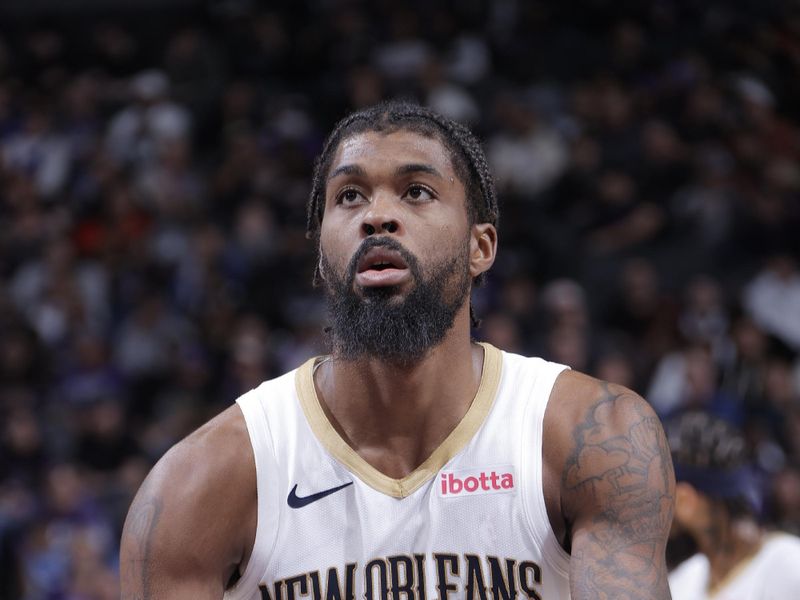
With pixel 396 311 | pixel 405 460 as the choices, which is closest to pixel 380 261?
pixel 396 311

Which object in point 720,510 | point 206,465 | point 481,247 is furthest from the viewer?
point 720,510

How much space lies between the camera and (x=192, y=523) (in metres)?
2.84

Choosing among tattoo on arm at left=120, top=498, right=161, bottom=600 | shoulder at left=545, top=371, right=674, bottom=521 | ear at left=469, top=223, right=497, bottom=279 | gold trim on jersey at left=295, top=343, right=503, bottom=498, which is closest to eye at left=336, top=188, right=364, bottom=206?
ear at left=469, top=223, right=497, bottom=279

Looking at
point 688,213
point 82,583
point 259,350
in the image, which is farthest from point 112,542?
point 688,213

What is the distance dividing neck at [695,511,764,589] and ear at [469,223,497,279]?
153 cm

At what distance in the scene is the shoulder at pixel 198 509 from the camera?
9.26 feet

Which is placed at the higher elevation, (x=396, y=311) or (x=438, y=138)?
(x=438, y=138)

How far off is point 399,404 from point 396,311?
27 cm

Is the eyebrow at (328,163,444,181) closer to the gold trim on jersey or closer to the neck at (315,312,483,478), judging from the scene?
the neck at (315,312,483,478)

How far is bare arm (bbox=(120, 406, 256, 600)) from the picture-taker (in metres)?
2.81

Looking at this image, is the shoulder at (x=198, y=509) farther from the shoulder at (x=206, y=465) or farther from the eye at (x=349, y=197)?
the eye at (x=349, y=197)

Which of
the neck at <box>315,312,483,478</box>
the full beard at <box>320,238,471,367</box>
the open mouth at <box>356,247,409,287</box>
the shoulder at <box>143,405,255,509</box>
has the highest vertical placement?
the open mouth at <box>356,247,409,287</box>

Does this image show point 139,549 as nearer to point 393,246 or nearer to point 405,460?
point 405,460

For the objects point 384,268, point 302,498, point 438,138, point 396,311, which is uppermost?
point 438,138
